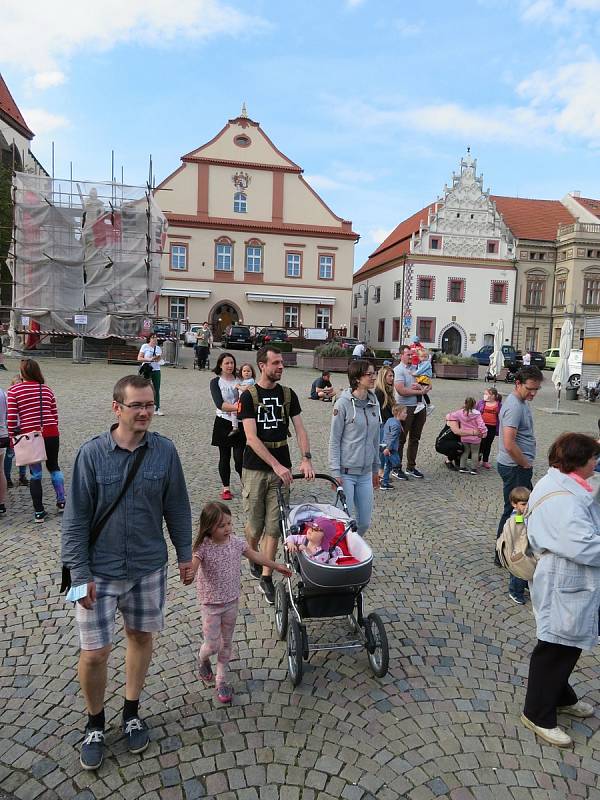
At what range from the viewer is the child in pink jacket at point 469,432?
385 inches

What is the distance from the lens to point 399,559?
19.4 ft

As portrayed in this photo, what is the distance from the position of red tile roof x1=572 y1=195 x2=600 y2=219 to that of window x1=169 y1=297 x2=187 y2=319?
109 feet

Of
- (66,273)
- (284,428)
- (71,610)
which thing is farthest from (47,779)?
(66,273)

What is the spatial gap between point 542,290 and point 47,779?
49.2 meters

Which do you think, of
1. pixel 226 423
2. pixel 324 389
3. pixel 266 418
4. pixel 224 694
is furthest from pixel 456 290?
pixel 224 694

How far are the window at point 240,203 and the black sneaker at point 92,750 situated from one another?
42819 millimetres

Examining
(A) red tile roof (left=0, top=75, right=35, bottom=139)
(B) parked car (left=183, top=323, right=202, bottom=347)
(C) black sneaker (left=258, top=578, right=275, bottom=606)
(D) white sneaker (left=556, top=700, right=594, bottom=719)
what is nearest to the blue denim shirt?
(C) black sneaker (left=258, top=578, right=275, bottom=606)

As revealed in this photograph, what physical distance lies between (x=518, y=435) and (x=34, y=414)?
4.97 metres

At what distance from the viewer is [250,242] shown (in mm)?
43344

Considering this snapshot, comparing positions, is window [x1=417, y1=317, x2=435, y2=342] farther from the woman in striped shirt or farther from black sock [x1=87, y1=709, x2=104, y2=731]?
black sock [x1=87, y1=709, x2=104, y2=731]

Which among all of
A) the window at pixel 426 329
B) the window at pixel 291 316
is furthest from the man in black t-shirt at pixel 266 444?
the window at pixel 426 329

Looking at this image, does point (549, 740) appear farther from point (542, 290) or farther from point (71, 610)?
point (542, 290)

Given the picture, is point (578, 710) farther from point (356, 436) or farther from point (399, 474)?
point (399, 474)

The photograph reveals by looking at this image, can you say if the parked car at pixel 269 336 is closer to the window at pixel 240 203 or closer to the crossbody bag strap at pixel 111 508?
the window at pixel 240 203
